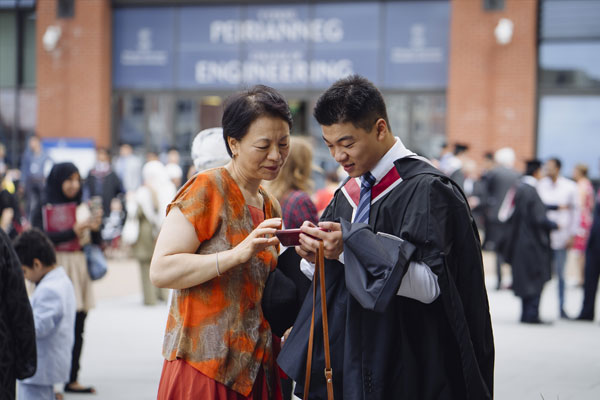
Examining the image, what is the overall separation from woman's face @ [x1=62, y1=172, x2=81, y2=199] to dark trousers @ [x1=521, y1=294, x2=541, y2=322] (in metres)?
5.73

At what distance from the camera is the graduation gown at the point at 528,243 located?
9.97 m

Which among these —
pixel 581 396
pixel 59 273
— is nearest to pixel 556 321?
pixel 581 396

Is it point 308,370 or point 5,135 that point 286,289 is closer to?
point 308,370

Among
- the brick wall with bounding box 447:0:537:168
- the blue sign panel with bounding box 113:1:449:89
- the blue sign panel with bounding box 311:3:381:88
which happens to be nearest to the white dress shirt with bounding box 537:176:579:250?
the brick wall with bounding box 447:0:537:168

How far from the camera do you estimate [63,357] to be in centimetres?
557

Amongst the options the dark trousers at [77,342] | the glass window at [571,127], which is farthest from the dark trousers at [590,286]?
the glass window at [571,127]

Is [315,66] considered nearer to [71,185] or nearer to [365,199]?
[71,185]

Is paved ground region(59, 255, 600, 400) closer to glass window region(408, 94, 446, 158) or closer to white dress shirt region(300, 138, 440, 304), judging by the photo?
white dress shirt region(300, 138, 440, 304)

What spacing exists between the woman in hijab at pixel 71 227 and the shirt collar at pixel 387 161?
3.81 m

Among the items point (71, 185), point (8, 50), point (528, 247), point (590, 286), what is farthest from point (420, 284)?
point (8, 50)

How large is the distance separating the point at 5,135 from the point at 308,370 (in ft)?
65.8

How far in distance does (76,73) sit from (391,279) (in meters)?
18.8

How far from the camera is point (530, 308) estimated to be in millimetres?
9984

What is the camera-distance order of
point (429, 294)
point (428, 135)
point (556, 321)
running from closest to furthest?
1. point (429, 294)
2. point (556, 321)
3. point (428, 135)
